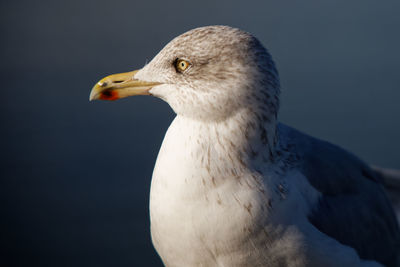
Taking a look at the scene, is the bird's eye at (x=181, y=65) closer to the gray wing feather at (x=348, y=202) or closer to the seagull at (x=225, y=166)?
the seagull at (x=225, y=166)

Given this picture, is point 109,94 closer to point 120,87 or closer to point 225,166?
point 120,87

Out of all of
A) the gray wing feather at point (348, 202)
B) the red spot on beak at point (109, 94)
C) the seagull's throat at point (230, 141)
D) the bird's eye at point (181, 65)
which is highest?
the bird's eye at point (181, 65)

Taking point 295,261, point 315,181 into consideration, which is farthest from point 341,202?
point 295,261

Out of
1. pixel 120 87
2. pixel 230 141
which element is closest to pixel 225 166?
pixel 230 141

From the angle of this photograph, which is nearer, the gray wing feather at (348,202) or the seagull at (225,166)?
the seagull at (225,166)

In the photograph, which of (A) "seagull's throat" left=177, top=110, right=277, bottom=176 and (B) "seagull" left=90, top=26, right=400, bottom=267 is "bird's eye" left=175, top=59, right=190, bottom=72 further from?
(A) "seagull's throat" left=177, top=110, right=277, bottom=176

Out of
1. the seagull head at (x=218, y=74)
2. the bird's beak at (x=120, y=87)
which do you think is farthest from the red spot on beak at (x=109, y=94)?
the seagull head at (x=218, y=74)

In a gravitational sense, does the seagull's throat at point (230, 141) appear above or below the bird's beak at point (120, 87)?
below
